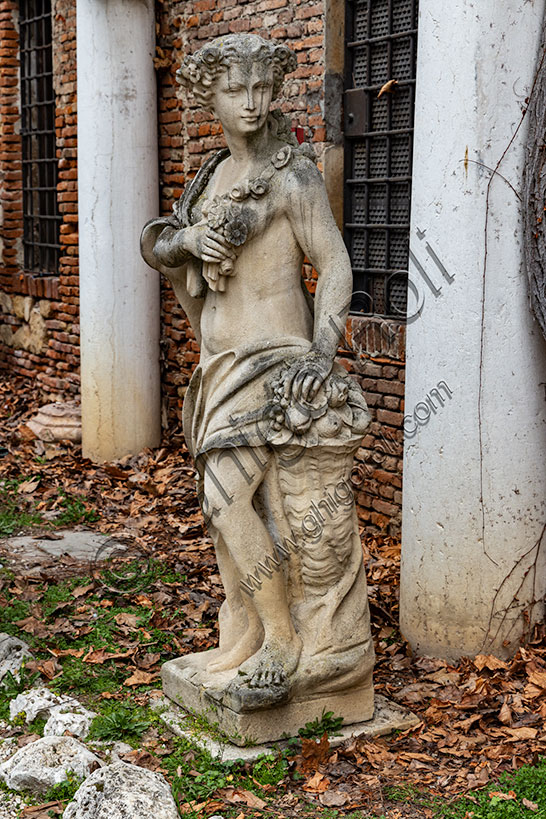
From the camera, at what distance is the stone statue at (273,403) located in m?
3.78

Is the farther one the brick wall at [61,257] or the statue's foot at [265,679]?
the brick wall at [61,257]

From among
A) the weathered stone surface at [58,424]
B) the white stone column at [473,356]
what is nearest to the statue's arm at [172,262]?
the white stone column at [473,356]

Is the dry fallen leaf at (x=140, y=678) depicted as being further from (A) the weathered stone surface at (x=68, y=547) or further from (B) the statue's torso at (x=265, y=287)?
(A) the weathered stone surface at (x=68, y=547)

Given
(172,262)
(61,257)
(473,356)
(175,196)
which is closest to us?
(172,262)

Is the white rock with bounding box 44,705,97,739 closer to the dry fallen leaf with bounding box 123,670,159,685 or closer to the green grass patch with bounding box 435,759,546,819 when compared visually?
the dry fallen leaf with bounding box 123,670,159,685

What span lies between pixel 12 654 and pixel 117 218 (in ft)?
14.7

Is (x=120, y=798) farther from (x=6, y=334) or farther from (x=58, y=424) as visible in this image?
(x=6, y=334)

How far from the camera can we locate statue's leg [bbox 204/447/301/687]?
12.7ft

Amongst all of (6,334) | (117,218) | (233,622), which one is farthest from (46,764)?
(6,334)

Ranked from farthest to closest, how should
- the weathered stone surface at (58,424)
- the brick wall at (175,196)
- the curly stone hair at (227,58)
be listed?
the weathered stone surface at (58,424) < the brick wall at (175,196) < the curly stone hair at (227,58)

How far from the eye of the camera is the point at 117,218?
8430mm

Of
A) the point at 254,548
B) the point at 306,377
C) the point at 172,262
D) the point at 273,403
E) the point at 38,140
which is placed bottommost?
the point at 254,548

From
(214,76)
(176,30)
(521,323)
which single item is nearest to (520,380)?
(521,323)

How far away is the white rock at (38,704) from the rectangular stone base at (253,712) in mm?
422
